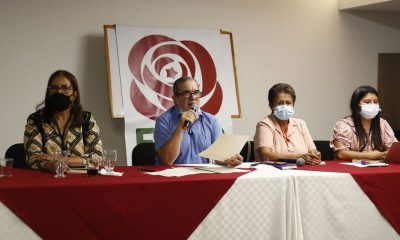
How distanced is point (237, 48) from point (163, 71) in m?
0.94

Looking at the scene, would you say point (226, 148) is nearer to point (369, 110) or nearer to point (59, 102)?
point (59, 102)

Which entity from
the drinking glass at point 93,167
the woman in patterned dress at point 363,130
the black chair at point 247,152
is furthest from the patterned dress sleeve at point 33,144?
the woman in patterned dress at point 363,130

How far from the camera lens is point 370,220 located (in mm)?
2648

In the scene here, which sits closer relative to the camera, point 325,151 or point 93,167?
point 93,167

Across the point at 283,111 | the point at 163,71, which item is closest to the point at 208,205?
the point at 283,111

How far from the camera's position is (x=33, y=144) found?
2.86 metres

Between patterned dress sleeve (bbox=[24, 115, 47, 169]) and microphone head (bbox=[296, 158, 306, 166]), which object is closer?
patterned dress sleeve (bbox=[24, 115, 47, 169])

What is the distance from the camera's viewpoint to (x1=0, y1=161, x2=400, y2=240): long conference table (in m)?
2.11

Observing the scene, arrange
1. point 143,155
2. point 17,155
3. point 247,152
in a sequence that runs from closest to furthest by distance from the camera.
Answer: point 17,155 → point 143,155 → point 247,152

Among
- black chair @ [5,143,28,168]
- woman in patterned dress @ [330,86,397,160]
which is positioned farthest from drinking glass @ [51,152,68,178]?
woman in patterned dress @ [330,86,397,160]

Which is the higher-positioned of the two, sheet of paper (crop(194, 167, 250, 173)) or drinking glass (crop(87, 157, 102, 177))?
drinking glass (crop(87, 157, 102, 177))

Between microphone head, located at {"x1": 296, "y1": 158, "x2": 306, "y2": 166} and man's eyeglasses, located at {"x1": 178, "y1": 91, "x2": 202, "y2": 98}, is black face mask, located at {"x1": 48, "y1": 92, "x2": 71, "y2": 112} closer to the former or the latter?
man's eyeglasses, located at {"x1": 178, "y1": 91, "x2": 202, "y2": 98}

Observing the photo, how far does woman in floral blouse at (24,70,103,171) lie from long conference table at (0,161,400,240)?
0.31 metres

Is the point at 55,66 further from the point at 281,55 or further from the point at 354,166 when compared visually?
the point at 354,166
